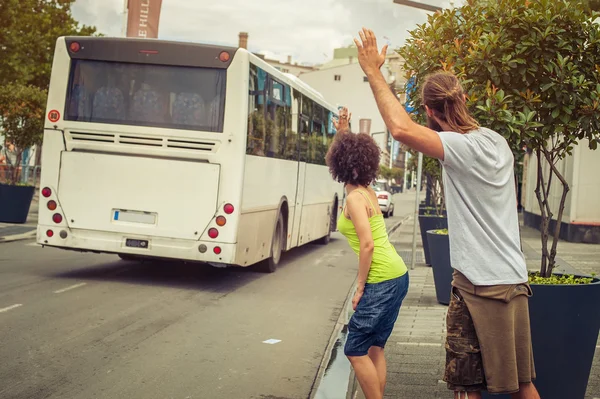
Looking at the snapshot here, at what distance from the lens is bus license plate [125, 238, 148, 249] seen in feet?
36.4

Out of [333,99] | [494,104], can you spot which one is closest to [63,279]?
[494,104]

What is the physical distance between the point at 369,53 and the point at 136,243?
800cm

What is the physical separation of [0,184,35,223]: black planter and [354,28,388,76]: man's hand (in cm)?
1761

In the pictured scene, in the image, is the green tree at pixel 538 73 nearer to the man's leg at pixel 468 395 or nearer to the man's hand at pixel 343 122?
the man's hand at pixel 343 122

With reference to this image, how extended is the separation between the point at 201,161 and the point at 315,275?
3.55 m

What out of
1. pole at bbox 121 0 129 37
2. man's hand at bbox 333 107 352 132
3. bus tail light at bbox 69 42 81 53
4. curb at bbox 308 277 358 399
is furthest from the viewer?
pole at bbox 121 0 129 37

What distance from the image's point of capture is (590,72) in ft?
19.6

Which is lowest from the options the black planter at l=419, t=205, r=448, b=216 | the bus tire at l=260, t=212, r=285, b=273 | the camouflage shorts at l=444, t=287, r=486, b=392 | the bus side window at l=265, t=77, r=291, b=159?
the bus tire at l=260, t=212, r=285, b=273

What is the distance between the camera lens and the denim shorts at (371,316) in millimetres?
4785

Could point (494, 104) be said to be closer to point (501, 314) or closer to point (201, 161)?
point (501, 314)

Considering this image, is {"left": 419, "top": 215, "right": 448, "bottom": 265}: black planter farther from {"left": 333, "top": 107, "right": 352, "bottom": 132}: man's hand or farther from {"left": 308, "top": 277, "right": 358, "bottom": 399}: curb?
{"left": 333, "top": 107, "right": 352, "bottom": 132}: man's hand

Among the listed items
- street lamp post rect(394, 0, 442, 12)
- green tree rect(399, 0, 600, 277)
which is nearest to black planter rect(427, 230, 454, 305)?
green tree rect(399, 0, 600, 277)

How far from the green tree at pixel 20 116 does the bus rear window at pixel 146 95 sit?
374 inches

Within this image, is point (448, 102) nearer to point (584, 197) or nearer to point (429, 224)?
point (429, 224)
